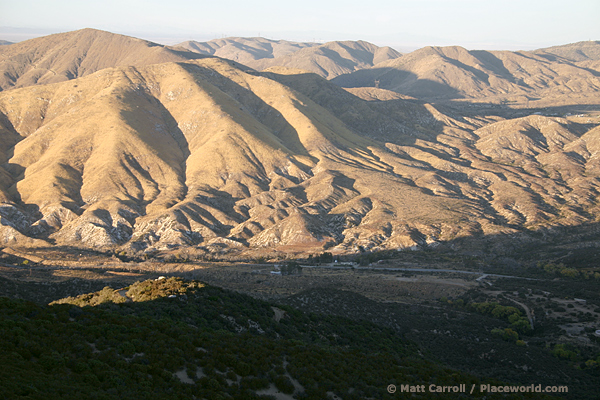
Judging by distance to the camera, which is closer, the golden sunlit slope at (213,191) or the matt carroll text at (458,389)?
the matt carroll text at (458,389)

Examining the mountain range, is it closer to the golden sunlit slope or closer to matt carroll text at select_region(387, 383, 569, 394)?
the golden sunlit slope

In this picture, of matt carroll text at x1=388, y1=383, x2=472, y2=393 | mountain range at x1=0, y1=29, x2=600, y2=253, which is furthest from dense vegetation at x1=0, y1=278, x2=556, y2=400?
mountain range at x1=0, y1=29, x2=600, y2=253

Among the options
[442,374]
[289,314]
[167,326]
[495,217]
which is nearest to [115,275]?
[289,314]

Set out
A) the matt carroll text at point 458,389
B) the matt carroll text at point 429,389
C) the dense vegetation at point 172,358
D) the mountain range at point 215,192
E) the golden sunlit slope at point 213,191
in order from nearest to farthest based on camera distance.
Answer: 1. the dense vegetation at point 172,358
2. the matt carroll text at point 429,389
3. the matt carroll text at point 458,389
4. the mountain range at point 215,192
5. the golden sunlit slope at point 213,191

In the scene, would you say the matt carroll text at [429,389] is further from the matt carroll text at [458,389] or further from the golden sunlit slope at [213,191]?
the golden sunlit slope at [213,191]

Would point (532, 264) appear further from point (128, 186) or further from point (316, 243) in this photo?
point (128, 186)

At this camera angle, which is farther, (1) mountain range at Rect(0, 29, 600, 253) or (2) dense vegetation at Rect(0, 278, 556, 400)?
(1) mountain range at Rect(0, 29, 600, 253)

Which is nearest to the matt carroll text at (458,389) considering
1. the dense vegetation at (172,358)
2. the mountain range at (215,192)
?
the dense vegetation at (172,358)

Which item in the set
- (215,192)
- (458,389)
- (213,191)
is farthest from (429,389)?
(213,191)
